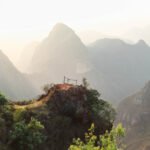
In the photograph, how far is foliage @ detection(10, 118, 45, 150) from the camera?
3922 centimetres

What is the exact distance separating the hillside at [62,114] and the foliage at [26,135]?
43cm

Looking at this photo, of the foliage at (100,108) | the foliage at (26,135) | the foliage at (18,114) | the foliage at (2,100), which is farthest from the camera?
the foliage at (100,108)

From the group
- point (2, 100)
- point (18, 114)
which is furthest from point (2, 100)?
point (18, 114)

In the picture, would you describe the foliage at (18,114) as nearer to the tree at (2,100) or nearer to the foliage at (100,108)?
the tree at (2,100)

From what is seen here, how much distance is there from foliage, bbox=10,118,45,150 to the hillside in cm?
43

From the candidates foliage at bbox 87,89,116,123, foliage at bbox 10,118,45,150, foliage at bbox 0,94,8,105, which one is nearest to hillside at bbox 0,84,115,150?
foliage at bbox 87,89,116,123

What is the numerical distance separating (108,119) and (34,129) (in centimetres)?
Answer: 1257

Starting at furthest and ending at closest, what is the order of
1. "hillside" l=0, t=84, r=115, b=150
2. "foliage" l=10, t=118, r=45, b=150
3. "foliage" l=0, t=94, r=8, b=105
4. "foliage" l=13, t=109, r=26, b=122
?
"foliage" l=0, t=94, r=8, b=105 → "hillside" l=0, t=84, r=115, b=150 → "foliage" l=13, t=109, r=26, b=122 → "foliage" l=10, t=118, r=45, b=150

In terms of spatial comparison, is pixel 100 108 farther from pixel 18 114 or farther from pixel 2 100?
pixel 2 100

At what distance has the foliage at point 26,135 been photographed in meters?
39.2

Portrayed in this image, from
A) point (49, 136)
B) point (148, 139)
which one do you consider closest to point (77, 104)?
point (49, 136)

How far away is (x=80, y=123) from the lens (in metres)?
48.2

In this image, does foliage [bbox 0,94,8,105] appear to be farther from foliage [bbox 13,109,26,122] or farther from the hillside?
foliage [bbox 13,109,26,122]

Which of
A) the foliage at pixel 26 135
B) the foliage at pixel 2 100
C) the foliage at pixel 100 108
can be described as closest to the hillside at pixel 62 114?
the foliage at pixel 100 108
